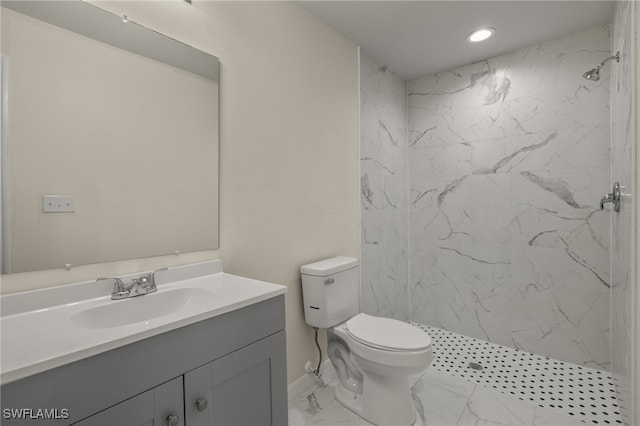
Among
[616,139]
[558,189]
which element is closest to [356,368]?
[558,189]

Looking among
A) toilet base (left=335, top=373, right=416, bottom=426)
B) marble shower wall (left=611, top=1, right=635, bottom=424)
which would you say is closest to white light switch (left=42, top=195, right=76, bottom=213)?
toilet base (left=335, top=373, right=416, bottom=426)

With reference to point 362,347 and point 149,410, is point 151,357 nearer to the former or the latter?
point 149,410

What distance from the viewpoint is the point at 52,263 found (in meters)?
1.04

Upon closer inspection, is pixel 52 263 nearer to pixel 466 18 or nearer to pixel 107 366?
pixel 107 366

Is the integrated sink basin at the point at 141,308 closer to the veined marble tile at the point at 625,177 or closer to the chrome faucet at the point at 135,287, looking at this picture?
the chrome faucet at the point at 135,287

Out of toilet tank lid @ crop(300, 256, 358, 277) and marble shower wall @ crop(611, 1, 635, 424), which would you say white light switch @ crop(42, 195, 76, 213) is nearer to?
toilet tank lid @ crop(300, 256, 358, 277)

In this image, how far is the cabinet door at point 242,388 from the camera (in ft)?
3.00

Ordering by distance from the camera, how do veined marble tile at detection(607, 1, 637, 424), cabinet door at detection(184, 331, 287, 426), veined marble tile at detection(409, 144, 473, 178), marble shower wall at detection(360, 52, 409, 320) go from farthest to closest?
1. veined marble tile at detection(409, 144, 473, 178)
2. marble shower wall at detection(360, 52, 409, 320)
3. veined marble tile at detection(607, 1, 637, 424)
4. cabinet door at detection(184, 331, 287, 426)

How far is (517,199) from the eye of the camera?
2.41 metres

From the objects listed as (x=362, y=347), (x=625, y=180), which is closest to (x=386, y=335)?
(x=362, y=347)

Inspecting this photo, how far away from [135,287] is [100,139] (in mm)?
576

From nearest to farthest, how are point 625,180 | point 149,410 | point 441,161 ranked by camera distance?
point 149,410 < point 625,180 < point 441,161

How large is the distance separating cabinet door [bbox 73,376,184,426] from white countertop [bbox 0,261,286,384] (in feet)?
0.52

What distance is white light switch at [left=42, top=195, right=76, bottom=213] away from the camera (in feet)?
3.38
